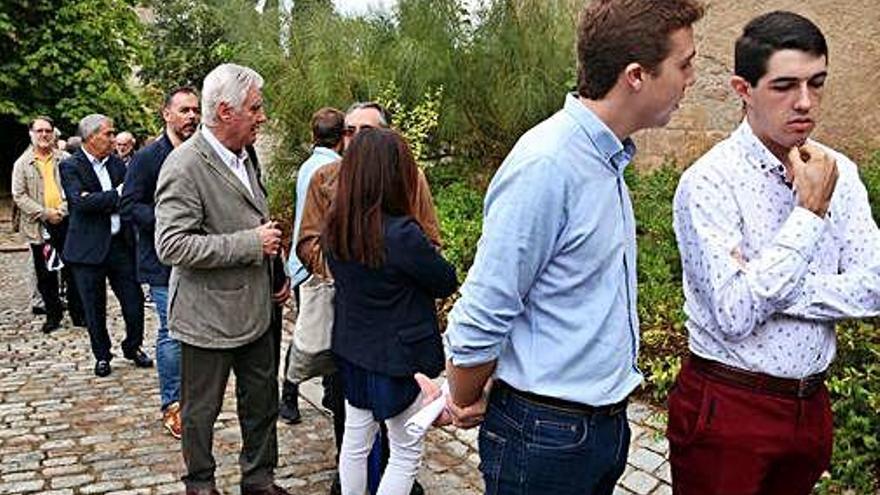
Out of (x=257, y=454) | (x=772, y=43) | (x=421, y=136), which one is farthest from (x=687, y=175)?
(x=421, y=136)

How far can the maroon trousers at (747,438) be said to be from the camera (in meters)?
2.43

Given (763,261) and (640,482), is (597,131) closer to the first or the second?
(763,261)

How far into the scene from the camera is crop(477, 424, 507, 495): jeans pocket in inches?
85.4

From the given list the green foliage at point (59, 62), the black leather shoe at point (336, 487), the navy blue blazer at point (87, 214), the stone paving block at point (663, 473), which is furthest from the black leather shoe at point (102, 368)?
the green foliage at point (59, 62)

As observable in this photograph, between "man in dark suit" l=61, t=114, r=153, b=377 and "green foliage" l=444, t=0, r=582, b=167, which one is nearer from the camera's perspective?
"man in dark suit" l=61, t=114, r=153, b=377

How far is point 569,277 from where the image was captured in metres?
2.05

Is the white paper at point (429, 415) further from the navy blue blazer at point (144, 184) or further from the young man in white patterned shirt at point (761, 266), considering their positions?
the navy blue blazer at point (144, 184)

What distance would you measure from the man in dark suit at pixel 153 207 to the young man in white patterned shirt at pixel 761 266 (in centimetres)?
333

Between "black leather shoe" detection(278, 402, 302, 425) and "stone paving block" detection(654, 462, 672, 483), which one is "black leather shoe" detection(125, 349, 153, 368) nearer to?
"black leather shoe" detection(278, 402, 302, 425)

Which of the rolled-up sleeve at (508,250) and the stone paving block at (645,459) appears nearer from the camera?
the rolled-up sleeve at (508,250)

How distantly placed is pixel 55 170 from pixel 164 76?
22535 millimetres

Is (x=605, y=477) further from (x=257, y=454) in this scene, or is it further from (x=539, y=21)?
(x=539, y=21)

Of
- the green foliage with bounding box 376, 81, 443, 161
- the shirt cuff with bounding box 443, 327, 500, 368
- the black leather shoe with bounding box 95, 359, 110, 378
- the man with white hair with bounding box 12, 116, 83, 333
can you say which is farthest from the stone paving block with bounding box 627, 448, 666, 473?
the green foliage with bounding box 376, 81, 443, 161

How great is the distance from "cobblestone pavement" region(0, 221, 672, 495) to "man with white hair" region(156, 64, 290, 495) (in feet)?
2.39
